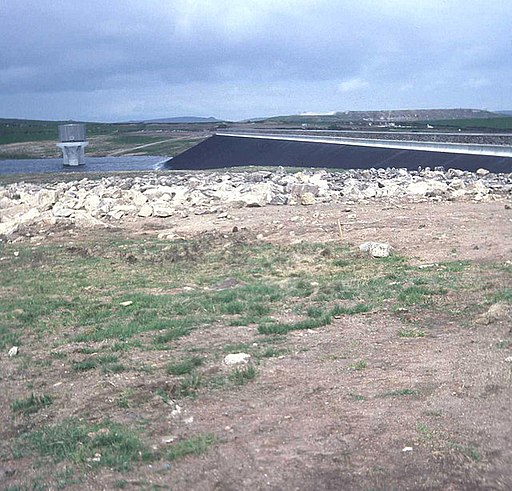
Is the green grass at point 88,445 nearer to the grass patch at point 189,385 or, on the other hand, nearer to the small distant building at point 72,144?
the grass patch at point 189,385

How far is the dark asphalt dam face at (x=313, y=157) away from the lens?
1257 inches

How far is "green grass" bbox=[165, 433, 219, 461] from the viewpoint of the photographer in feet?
17.7

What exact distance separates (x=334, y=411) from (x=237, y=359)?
181cm

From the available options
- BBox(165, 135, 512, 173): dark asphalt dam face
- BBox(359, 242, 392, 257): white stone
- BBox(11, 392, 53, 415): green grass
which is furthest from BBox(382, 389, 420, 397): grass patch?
BBox(165, 135, 512, 173): dark asphalt dam face

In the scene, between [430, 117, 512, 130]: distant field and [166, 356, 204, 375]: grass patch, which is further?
[430, 117, 512, 130]: distant field

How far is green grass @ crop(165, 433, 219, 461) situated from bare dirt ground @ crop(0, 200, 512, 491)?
8cm

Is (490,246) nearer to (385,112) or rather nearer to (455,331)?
(455,331)

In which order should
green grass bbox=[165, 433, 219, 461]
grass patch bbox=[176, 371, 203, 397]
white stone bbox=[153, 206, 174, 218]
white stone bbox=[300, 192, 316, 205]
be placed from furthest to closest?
white stone bbox=[300, 192, 316, 205], white stone bbox=[153, 206, 174, 218], grass patch bbox=[176, 371, 203, 397], green grass bbox=[165, 433, 219, 461]

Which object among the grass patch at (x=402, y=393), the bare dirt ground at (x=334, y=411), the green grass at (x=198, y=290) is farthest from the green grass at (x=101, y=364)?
the grass patch at (x=402, y=393)

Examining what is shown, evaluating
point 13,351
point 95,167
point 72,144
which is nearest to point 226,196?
point 13,351

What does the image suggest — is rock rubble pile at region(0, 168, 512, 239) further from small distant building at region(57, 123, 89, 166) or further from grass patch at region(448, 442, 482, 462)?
small distant building at region(57, 123, 89, 166)

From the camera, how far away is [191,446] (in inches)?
217

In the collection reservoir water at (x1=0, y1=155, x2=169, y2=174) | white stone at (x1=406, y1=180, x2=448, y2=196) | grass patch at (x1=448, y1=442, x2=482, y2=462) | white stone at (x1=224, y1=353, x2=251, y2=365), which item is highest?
white stone at (x1=406, y1=180, x2=448, y2=196)

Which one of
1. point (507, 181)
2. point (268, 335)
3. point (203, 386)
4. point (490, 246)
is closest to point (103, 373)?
point (203, 386)
